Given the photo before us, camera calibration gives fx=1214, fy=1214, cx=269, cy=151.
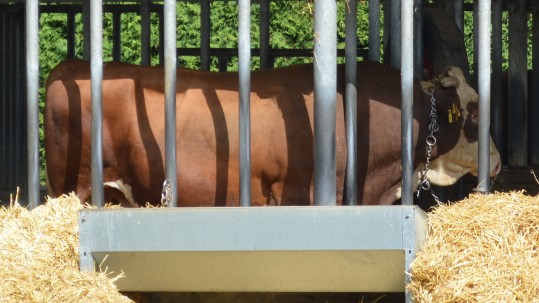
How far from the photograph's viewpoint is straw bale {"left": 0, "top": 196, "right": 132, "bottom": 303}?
5.96m

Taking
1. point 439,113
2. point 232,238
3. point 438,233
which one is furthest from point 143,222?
point 439,113

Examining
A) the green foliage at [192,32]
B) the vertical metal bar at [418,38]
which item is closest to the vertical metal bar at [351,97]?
the vertical metal bar at [418,38]

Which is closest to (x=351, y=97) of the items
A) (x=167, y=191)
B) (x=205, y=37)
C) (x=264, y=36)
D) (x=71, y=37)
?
(x=167, y=191)

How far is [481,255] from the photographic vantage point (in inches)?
233

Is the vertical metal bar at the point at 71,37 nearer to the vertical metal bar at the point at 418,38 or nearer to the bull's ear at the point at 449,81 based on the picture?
the vertical metal bar at the point at 418,38

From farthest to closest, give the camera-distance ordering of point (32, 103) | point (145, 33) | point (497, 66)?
point (145, 33), point (497, 66), point (32, 103)

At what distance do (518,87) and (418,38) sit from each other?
6.71ft

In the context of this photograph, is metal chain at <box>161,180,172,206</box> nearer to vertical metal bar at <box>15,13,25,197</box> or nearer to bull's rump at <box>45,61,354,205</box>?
bull's rump at <box>45,61,354,205</box>

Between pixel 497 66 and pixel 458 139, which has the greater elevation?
pixel 497 66

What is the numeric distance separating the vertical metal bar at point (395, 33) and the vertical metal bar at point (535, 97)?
226cm

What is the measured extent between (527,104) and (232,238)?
537 centimetres

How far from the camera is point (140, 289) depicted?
255 inches

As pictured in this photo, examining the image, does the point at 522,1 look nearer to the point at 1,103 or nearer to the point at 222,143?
the point at 222,143

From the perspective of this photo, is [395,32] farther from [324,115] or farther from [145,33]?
[145,33]
